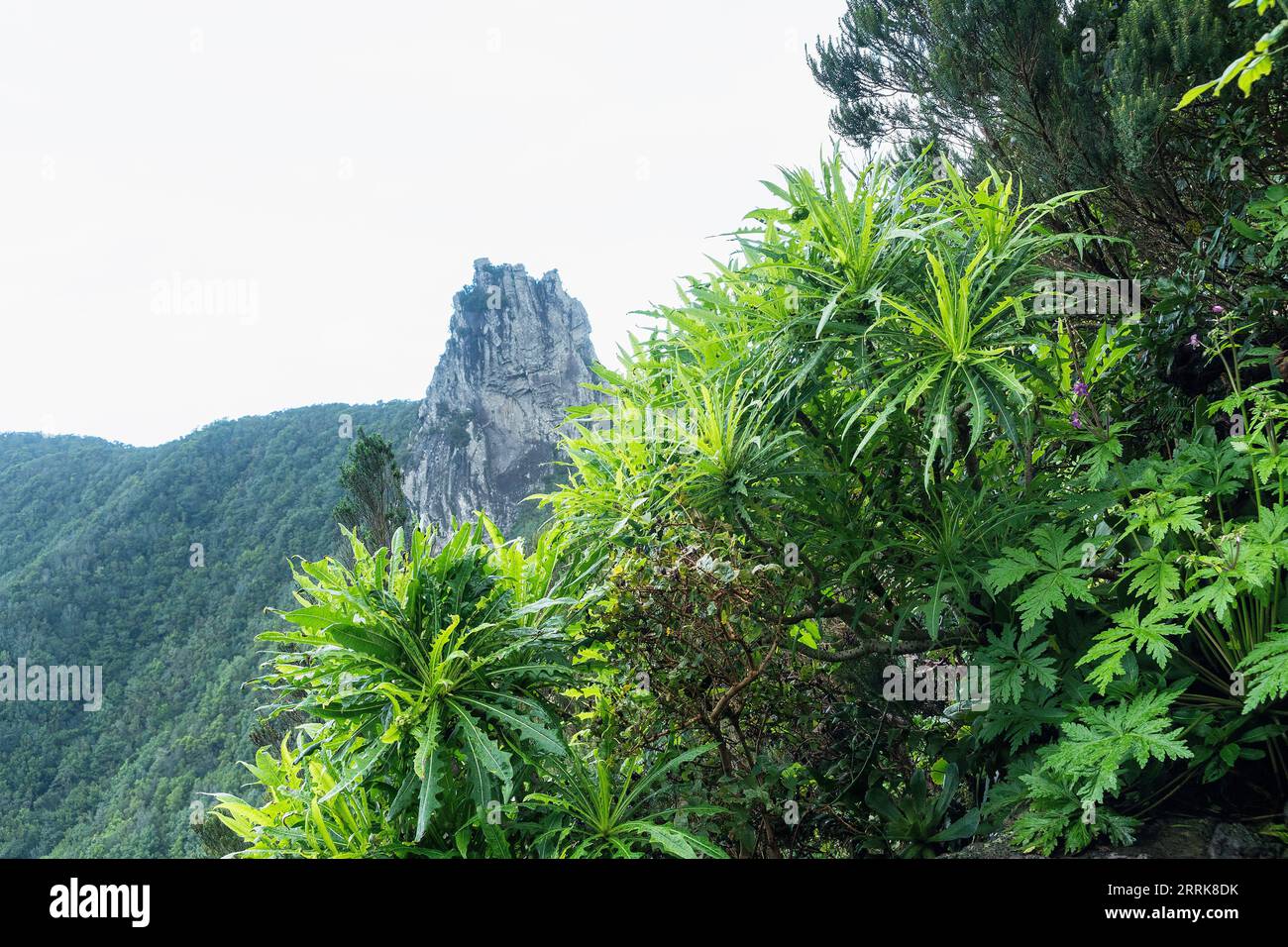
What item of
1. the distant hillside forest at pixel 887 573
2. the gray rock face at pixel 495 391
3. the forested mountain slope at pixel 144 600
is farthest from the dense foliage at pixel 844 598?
the gray rock face at pixel 495 391

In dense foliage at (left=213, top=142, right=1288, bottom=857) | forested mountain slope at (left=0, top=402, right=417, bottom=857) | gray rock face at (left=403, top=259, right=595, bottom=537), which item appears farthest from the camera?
gray rock face at (left=403, top=259, right=595, bottom=537)

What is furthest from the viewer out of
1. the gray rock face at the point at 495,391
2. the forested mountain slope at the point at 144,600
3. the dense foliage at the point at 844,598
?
the gray rock face at the point at 495,391

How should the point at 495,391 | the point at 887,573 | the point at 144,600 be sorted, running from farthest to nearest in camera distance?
the point at 495,391, the point at 144,600, the point at 887,573

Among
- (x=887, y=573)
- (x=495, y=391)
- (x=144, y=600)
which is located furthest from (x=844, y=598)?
(x=495, y=391)

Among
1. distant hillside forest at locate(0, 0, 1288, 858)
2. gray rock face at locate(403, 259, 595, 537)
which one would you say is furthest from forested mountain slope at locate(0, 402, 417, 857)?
distant hillside forest at locate(0, 0, 1288, 858)

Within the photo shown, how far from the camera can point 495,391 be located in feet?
180

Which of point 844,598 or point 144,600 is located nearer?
point 844,598

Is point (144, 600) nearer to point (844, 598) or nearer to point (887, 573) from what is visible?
point (844, 598)

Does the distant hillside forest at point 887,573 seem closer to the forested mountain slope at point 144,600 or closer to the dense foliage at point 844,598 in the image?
A: the dense foliage at point 844,598

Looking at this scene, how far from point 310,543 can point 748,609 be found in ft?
128

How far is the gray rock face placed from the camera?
51.3 m

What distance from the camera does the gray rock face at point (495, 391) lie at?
2021 inches

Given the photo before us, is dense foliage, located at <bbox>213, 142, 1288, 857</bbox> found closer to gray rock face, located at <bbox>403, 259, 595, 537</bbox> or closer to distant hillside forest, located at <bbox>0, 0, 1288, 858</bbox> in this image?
distant hillside forest, located at <bbox>0, 0, 1288, 858</bbox>
